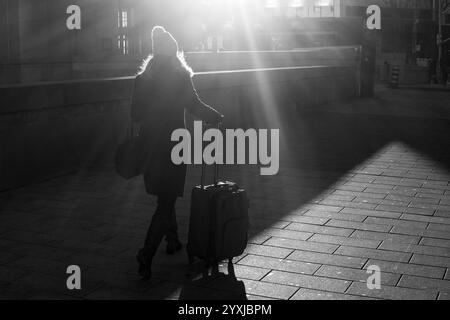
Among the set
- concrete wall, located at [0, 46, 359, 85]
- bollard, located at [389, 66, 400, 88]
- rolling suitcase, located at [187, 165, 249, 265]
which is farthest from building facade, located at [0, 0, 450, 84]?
rolling suitcase, located at [187, 165, 249, 265]

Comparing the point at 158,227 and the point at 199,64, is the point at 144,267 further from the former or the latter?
the point at 199,64

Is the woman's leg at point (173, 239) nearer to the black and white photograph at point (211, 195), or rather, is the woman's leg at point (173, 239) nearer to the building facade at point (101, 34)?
the black and white photograph at point (211, 195)

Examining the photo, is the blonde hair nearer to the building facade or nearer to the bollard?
the building facade

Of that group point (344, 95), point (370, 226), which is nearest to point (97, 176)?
point (370, 226)

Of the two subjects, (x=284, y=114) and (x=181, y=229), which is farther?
(x=284, y=114)

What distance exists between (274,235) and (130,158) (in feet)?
6.24

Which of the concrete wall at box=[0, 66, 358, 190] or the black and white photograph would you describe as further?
the concrete wall at box=[0, 66, 358, 190]

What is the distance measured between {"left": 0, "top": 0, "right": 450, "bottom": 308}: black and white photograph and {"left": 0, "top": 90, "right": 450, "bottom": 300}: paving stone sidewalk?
2 centimetres

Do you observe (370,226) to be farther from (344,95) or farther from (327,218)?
(344,95)

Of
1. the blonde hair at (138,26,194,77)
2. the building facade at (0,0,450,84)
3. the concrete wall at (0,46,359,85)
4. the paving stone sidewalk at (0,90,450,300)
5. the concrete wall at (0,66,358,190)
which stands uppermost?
the building facade at (0,0,450,84)

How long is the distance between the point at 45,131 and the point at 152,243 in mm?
4259

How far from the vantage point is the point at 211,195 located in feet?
17.6

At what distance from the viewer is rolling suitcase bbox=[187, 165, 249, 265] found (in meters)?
5.37
